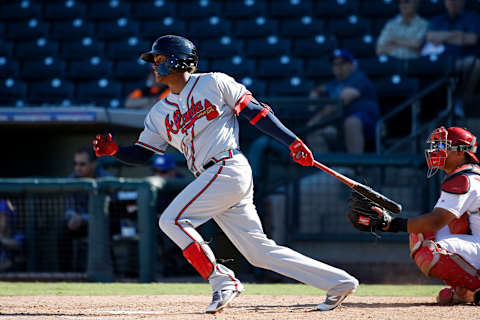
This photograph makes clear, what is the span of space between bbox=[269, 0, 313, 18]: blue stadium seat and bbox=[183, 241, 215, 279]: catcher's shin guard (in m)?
6.21

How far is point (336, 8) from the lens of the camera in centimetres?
906

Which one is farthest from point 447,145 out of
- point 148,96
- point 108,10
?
point 108,10

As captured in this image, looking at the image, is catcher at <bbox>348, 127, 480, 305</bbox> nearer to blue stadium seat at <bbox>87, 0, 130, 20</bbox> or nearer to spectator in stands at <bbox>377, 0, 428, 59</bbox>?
spectator in stands at <bbox>377, 0, 428, 59</bbox>

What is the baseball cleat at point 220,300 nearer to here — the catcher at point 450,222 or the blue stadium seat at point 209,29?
the catcher at point 450,222

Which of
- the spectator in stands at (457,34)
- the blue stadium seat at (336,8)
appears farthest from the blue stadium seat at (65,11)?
the spectator in stands at (457,34)

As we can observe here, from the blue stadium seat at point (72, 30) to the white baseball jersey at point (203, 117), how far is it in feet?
21.3

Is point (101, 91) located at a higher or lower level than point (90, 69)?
lower

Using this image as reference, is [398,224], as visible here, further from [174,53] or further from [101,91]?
[101,91]

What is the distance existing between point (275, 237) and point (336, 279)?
2.55 m

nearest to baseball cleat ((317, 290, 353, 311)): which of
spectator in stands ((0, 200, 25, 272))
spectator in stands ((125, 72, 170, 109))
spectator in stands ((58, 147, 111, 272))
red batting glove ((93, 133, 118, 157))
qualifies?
red batting glove ((93, 133, 118, 157))

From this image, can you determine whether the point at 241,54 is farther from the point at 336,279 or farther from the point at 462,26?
the point at 336,279

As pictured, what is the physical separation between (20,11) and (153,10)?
2.00 meters

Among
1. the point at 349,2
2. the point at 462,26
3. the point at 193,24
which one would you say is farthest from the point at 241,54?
the point at 462,26

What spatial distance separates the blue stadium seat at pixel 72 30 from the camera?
9797mm
